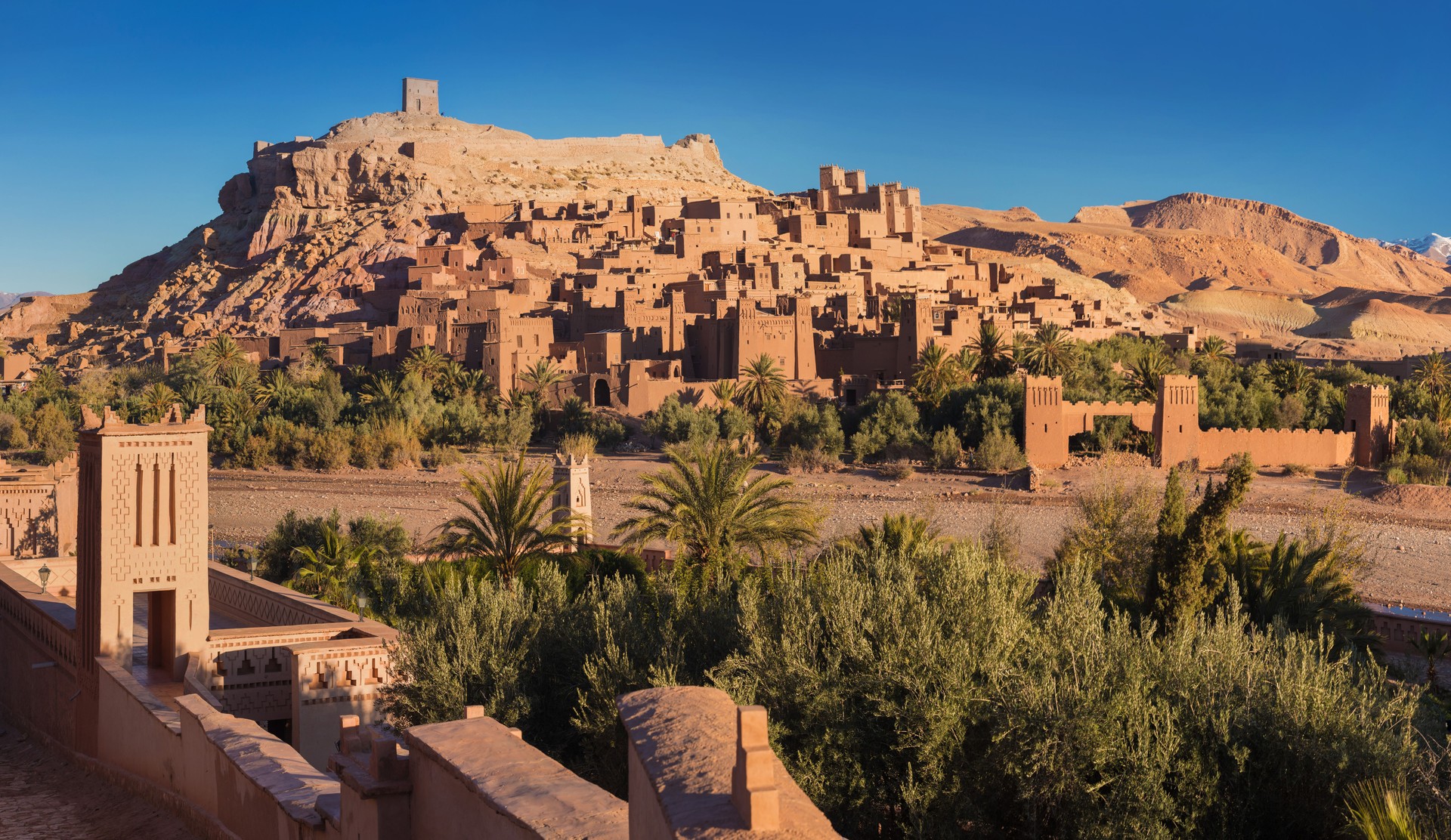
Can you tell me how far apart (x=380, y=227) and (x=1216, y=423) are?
3576 cm

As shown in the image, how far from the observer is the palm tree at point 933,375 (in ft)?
105

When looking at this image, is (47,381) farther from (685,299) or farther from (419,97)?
(419,97)

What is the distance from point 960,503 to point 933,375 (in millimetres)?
7098

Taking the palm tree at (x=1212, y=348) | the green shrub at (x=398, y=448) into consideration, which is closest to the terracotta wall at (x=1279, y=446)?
the palm tree at (x=1212, y=348)

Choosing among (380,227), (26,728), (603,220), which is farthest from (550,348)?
(26,728)

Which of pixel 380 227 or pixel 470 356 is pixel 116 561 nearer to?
pixel 470 356

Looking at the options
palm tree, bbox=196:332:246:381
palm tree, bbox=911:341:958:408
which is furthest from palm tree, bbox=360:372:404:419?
palm tree, bbox=911:341:958:408

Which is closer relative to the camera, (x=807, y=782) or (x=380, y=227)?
(x=807, y=782)

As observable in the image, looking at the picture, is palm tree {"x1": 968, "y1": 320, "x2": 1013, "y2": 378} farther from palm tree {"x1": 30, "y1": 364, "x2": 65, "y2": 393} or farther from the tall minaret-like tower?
palm tree {"x1": 30, "y1": 364, "x2": 65, "y2": 393}

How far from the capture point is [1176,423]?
2645 centimetres

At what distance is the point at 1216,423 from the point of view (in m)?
29.5

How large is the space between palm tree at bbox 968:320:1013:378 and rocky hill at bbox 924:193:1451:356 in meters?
19.2

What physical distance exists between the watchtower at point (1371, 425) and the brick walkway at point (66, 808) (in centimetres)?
2468

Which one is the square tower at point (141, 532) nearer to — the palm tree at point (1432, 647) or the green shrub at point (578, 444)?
Result: the palm tree at point (1432, 647)
